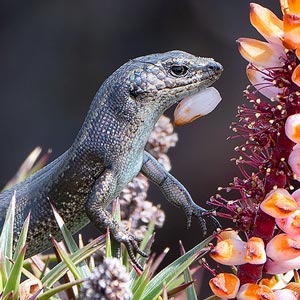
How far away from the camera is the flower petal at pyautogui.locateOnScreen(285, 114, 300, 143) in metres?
1.03

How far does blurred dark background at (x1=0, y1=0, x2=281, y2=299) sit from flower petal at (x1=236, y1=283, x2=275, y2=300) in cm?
273

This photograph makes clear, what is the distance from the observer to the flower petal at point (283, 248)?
107 cm

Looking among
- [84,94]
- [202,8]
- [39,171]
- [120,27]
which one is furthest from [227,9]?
[39,171]

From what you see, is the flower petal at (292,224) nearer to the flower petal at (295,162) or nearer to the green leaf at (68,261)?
the flower petal at (295,162)

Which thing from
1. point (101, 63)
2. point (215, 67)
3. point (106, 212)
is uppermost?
point (215, 67)

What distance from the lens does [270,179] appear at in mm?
1080

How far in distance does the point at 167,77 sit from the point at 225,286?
0.48 meters

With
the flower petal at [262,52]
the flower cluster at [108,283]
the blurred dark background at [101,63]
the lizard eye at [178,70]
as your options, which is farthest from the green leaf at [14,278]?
the blurred dark background at [101,63]

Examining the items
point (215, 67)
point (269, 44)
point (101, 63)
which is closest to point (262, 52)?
point (269, 44)

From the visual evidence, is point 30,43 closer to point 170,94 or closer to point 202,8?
point 202,8

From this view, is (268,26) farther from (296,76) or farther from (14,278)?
(14,278)

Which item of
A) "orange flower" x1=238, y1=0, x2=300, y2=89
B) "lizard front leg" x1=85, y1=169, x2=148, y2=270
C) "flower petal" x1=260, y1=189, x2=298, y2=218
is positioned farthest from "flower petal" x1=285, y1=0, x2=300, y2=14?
"lizard front leg" x1=85, y1=169, x2=148, y2=270

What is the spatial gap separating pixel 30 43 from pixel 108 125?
284 centimetres

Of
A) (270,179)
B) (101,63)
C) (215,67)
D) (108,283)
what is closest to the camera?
(108,283)
